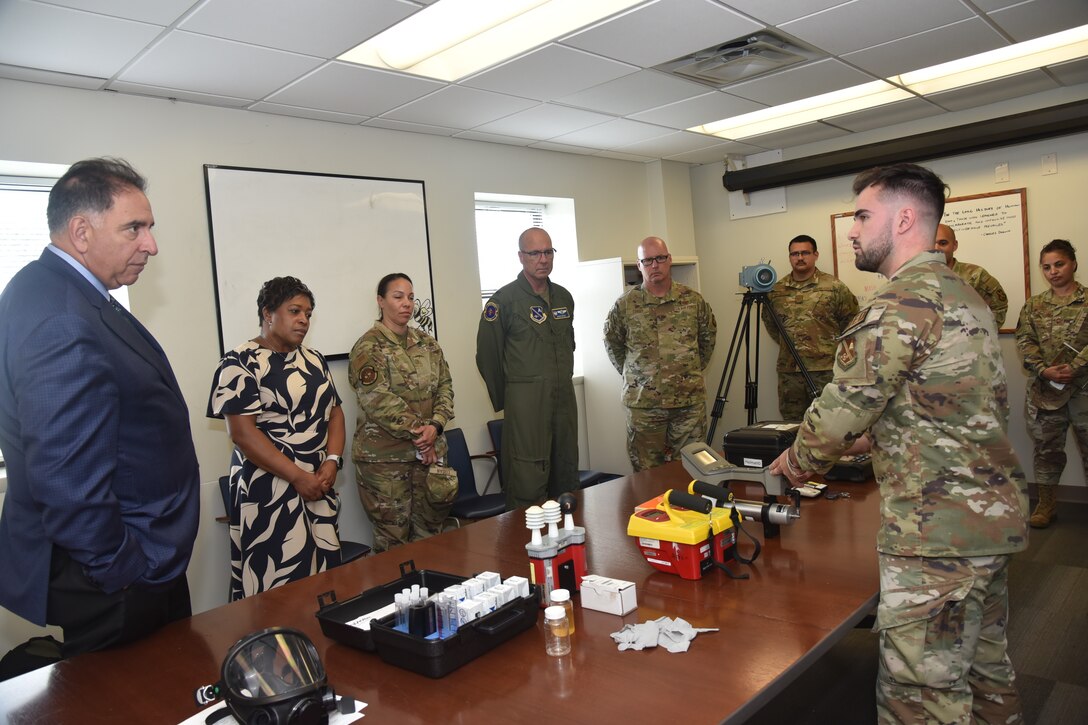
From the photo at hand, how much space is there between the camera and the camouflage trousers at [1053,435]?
4477mm

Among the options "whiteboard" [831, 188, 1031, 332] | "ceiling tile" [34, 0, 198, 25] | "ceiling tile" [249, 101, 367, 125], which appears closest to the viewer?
"ceiling tile" [34, 0, 198, 25]

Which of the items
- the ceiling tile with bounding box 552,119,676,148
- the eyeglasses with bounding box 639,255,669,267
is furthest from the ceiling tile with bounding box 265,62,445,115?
the eyeglasses with bounding box 639,255,669,267

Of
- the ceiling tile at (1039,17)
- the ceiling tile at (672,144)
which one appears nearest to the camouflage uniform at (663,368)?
the ceiling tile at (672,144)

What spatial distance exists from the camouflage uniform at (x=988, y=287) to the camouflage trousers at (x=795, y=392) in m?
1.11

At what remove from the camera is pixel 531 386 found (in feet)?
13.3

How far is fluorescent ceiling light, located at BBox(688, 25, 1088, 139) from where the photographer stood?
428 centimetres

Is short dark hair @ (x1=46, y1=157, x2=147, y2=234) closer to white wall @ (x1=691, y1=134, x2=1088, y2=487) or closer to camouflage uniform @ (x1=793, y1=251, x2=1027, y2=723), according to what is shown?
camouflage uniform @ (x1=793, y1=251, x2=1027, y2=723)

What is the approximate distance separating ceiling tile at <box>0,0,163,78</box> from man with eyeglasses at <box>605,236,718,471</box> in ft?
9.92

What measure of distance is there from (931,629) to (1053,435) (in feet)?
12.1

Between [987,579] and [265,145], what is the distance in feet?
12.6

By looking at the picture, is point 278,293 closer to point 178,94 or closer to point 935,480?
point 178,94

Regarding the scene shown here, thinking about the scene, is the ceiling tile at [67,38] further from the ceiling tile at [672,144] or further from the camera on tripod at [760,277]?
the camera on tripod at [760,277]

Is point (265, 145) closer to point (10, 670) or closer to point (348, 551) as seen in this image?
point (348, 551)

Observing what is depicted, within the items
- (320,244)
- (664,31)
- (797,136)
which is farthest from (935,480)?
(797,136)
